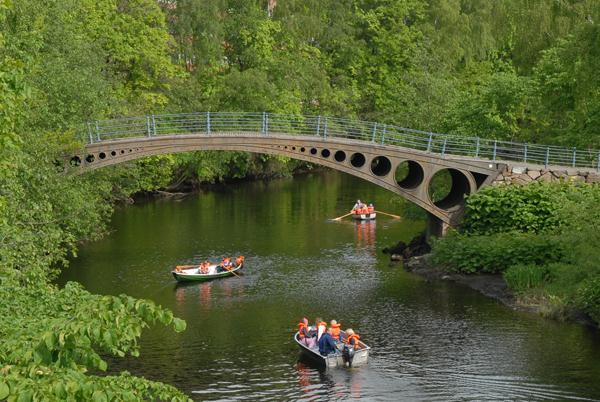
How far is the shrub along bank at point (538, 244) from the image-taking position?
35000 millimetres

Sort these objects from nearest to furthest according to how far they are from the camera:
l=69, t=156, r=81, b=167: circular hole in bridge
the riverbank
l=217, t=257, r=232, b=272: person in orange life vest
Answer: the riverbank → l=217, t=257, r=232, b=272: person in orange life vest → l=69, t=156, r=81, b=167: circular hole in bridge

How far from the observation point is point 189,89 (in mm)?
70062

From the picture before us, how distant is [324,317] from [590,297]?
28.4 ft

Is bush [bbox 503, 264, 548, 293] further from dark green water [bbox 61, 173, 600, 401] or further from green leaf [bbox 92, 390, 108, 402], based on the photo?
green leaf [bbox 92, 390, 108, 402]

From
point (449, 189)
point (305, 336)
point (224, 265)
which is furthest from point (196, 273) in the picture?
point (449, 189)

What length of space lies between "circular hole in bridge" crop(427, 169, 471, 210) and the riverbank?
3.57 meters

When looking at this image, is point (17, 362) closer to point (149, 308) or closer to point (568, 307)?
point (149, 308)

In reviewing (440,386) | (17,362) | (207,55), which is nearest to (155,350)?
(440,386)

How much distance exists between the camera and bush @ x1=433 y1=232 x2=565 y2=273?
3944 centimetres

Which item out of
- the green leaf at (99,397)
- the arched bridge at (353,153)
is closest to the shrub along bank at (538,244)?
the arched bridge at (353,153)

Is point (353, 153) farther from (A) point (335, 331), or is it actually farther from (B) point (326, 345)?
(B) point (326, 345)

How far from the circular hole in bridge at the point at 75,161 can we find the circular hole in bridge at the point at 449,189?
1483 cm

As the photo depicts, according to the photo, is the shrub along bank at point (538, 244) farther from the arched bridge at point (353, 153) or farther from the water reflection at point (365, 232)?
the water reflection at point (365, 232)

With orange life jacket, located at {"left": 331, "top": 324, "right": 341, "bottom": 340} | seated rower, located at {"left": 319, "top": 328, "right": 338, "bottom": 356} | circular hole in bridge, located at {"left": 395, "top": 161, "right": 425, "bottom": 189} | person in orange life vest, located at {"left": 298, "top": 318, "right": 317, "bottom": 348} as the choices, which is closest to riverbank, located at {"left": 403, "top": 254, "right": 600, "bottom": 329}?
circular hole in bridge, located at {"left": 395, "top": 161, "right": 425, "bottom": 189}
